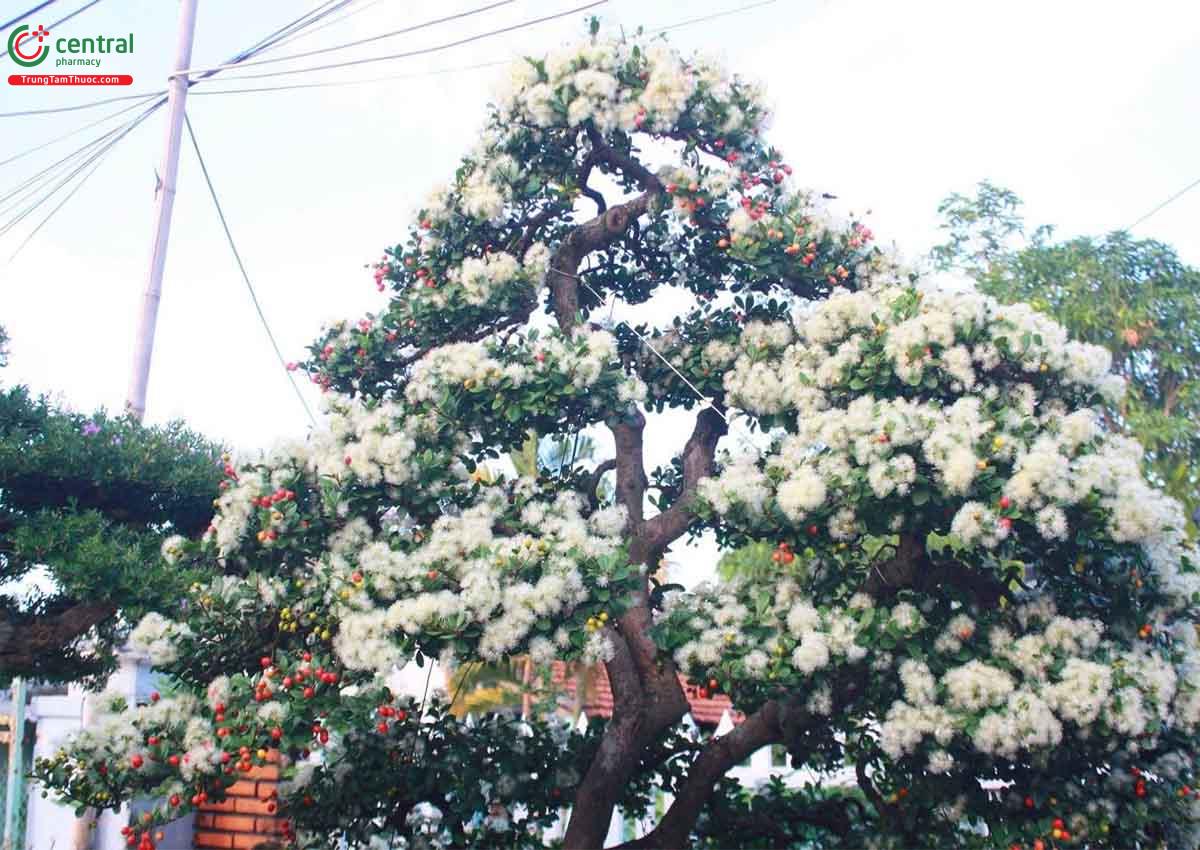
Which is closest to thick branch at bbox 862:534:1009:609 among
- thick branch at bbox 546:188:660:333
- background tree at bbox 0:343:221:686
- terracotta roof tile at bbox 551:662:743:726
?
thick branch at bbox 546:188:660:333

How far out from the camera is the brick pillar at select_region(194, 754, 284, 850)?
9.70 metres

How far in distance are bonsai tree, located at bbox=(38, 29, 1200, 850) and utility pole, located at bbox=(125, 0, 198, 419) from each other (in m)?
1.92

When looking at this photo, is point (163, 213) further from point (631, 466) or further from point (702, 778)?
point (702, 778)

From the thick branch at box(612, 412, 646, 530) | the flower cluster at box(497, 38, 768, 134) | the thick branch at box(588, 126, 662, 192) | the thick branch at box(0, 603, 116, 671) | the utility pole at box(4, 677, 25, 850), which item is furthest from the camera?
the utility pole at box(4, 677, 25, 850)

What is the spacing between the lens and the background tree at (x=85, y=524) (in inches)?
245

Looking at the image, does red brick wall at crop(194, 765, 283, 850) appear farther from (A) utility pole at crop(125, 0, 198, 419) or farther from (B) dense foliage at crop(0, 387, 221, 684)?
(A) utility pole at crop(125, 0, 198, 419)

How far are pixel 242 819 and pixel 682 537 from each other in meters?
5.77

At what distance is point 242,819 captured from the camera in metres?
9.88

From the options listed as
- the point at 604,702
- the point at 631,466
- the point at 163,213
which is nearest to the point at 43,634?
the point at 163,213

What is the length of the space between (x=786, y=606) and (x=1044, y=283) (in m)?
13.4

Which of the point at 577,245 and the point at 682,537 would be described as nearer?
the point at 682,537

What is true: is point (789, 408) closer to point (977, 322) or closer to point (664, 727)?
point (977, 322)

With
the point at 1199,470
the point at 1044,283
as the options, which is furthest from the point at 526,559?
the point at 1044,283

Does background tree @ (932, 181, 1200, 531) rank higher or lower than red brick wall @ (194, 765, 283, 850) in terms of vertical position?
higher
